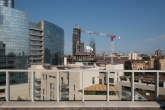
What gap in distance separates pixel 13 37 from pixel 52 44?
29.6 metres

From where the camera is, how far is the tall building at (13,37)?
34.8 meters

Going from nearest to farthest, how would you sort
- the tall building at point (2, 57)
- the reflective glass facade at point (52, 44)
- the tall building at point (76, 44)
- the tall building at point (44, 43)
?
the tall building at point (2, 57)
the tall building at point (44, 43)
the reflective glass facade at point (52, 44)
the tall building at point (76, 44)

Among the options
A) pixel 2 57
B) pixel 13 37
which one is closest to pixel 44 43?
pixel 13 37

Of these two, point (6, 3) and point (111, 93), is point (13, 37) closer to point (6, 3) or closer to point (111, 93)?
point (6, 3)

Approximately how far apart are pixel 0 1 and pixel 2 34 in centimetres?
1689

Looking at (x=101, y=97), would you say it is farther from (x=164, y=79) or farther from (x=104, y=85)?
(x=164, y=79)

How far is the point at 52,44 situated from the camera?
67062mm

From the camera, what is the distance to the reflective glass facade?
60.6 m

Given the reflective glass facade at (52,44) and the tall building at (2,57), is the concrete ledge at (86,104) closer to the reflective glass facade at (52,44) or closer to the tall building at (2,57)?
the tall building at (2,57)

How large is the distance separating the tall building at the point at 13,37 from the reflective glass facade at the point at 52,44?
60.4ft

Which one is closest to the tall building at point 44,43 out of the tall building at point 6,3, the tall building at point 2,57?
the tall building at point 6,3

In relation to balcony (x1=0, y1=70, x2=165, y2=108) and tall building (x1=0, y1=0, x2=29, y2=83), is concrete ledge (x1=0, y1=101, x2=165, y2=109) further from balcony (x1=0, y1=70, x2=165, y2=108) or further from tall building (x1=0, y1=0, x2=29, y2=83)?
tall building (x1=0, y1=0, x2=29, y2=83)

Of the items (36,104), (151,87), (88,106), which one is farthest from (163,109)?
(36,104)

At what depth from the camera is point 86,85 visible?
134 inches
